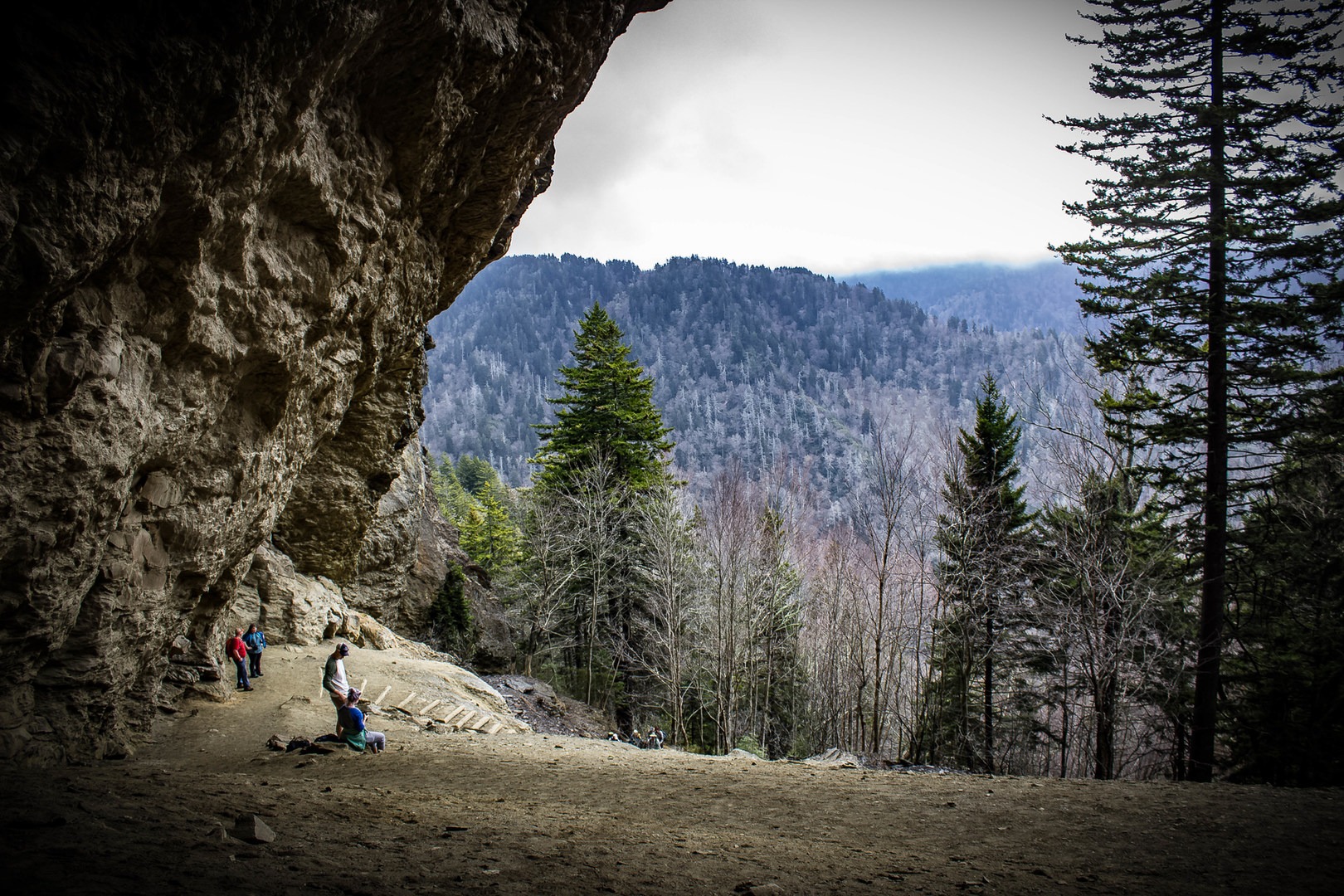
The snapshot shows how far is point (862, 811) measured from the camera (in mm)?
7227

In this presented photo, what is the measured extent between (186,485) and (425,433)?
195 meters

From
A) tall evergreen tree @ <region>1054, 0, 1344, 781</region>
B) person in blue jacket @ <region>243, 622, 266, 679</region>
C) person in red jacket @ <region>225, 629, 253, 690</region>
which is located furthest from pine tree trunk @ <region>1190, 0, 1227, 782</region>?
person in blue jacket @ <region>243, 622, 266, 679</region>

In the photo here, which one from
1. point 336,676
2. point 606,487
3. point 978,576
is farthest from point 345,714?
point 606,487

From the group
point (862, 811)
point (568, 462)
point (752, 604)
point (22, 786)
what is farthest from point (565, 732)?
point (22, 786)

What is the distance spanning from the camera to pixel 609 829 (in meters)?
5.81

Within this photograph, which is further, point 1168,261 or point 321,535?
point 321,535

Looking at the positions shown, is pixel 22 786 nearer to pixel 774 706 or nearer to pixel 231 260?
pixel 231 260

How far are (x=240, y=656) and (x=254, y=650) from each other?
1.99 feet

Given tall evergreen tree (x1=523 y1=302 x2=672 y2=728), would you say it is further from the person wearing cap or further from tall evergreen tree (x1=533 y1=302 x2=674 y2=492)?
the person wearing cap

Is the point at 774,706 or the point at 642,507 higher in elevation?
the point at 642,507

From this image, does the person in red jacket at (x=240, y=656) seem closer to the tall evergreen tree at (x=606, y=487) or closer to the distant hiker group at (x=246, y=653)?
the distant hiker group at (x=246, y=653)

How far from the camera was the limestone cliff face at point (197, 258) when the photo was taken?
4.68m

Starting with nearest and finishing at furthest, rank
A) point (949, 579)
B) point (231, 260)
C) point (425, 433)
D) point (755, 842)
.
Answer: point (755, 842) → point (231, 260) → point (949, 579) → point (425, 433)

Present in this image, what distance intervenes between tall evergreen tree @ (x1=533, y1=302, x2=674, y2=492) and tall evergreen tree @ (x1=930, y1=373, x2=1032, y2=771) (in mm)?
11385
